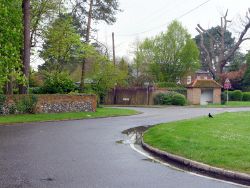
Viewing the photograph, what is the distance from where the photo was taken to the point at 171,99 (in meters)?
51.3

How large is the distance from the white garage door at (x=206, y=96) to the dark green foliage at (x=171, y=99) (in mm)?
6233

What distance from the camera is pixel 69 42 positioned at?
3575cm

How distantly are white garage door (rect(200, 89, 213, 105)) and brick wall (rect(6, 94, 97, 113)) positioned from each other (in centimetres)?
2622

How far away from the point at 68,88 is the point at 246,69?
133ft

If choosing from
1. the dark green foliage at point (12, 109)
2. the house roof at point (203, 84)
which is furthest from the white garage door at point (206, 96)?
the dark green foliage at point (12, 109)

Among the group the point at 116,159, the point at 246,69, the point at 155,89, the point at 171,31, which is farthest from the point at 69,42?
the point at 246,69

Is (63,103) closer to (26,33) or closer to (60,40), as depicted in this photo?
(26,33)

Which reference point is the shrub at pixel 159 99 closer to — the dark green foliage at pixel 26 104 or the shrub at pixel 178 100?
the shrub at pixel 178 100

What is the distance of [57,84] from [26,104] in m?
6.19

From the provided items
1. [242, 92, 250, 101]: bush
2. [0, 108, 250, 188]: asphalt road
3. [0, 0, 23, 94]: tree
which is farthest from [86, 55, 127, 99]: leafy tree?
[0, 108, 250, 188]: asphalt road

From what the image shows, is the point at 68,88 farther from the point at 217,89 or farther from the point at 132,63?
the point at 132,63

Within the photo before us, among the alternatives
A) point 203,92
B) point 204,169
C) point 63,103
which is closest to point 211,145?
point 204,169

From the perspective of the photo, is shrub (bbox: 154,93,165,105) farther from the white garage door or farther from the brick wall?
the brick wall

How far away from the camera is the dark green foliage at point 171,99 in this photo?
51.0 m
